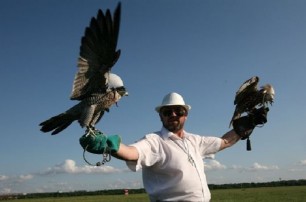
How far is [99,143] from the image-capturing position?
3744mm

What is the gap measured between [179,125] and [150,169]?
692mm

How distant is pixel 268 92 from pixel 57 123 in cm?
328

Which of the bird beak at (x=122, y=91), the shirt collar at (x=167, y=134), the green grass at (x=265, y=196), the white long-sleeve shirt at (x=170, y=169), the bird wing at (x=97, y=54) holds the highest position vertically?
the bird wing at (x=97, y=54)

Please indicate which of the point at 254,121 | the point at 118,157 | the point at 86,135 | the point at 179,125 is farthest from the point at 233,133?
the point at 86,135

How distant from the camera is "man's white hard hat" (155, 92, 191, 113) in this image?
5121mm

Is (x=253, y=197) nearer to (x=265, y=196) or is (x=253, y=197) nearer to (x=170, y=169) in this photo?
(x=265, y=196)

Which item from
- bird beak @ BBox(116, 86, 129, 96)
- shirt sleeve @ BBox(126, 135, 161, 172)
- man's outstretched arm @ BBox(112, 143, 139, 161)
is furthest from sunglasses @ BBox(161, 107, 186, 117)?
bird beak @ BBox(116, 86, 129, 96)

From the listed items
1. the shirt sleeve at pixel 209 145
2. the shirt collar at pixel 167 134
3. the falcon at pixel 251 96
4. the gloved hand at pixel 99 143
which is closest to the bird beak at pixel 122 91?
the shirt collar at pixel 167 134

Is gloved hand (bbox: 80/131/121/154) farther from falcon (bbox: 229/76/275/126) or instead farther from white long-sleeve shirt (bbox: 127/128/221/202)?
falcon (bbox: 229/76/275/126)

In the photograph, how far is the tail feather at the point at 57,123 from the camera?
5941 millimetres

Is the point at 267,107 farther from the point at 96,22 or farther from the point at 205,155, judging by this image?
the point at 96,22

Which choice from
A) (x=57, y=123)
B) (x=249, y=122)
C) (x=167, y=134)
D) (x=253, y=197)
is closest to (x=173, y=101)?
(x=167, y=134)

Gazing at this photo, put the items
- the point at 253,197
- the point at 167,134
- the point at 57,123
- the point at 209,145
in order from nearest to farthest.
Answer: the point at 167,134 < the point at 209,145 < the point at 57,123 < the point at 253,197

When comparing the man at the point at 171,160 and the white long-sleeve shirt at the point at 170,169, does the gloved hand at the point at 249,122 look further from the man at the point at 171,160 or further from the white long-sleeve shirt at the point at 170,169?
the white long-sleeve shirt at the point at 170,169
